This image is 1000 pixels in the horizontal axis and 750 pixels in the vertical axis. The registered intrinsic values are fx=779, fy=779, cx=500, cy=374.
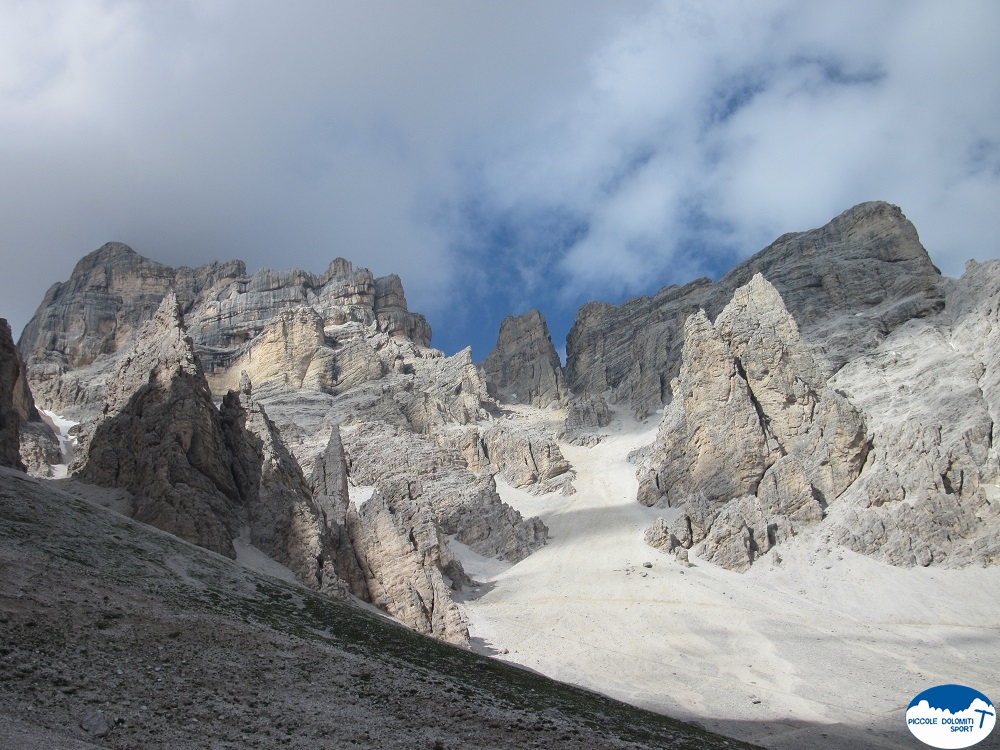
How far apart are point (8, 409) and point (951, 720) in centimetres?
5379

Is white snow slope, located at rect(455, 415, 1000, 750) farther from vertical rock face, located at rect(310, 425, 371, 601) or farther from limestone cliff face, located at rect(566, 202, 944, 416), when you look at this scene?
limestone cliff face, located at rect(566, 202, 944, 416)

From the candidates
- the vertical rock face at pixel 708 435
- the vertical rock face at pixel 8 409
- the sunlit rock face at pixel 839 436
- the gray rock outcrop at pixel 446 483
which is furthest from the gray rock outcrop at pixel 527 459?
the vertical rock face at pixel 8 409

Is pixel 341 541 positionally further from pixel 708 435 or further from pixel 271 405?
pixel 271 405

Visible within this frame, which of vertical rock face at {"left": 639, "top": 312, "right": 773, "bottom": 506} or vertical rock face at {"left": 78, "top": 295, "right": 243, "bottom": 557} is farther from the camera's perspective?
vertical rock face at {"left": 639, "top": 312, "right": 773, "bottom": 506}

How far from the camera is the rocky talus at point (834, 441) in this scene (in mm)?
71062

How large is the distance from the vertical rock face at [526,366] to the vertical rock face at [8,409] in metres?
118

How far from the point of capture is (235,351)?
14525cm

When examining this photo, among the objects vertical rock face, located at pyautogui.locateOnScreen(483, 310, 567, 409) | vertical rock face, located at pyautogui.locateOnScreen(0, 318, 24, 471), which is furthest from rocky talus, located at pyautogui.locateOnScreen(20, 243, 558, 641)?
vertical rock face, located at pyautogui.locateOnScreen(483, 310, 567, 409)

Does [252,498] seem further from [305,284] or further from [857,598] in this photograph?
[305,284]

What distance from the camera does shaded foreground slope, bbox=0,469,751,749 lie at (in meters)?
19.7

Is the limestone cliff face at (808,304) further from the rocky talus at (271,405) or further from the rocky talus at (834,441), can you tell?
→ the rocky talus at (271,405)

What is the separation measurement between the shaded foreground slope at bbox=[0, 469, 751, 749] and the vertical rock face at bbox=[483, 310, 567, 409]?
424ft

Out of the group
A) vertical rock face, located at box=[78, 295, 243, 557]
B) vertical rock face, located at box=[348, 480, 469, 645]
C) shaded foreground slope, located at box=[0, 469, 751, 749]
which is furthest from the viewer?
vertical rock face, located at box=[348, 480, 469, 645]

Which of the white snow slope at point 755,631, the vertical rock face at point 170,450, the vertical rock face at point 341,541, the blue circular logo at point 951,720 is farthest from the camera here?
the vertical rock face at point 341,541
